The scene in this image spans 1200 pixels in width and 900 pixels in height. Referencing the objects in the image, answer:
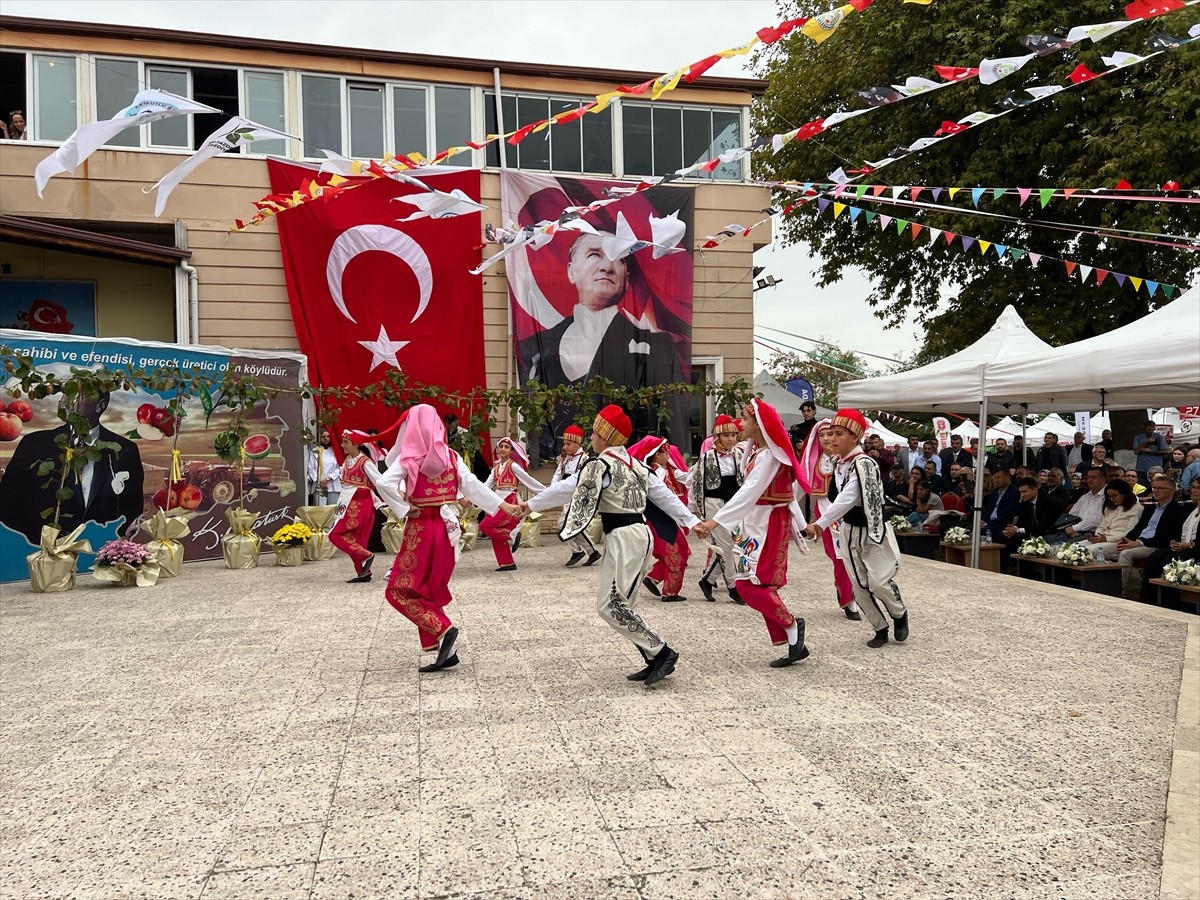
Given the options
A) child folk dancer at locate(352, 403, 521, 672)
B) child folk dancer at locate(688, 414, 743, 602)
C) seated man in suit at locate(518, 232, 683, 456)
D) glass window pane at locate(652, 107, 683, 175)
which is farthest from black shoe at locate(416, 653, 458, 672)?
glass window pane at locate(652, 107, 683, 175)

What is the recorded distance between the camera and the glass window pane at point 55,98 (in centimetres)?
1430

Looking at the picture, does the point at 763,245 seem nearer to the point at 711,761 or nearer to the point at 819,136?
the point at 819,136

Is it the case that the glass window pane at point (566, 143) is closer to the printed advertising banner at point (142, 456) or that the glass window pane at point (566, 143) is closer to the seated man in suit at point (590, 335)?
the seated man in suit at point (590, 335)

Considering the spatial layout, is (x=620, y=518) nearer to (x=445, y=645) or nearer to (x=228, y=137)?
(x=445, y=645)

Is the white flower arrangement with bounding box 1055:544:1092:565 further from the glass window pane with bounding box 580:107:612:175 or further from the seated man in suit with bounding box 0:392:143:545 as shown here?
the glass window pane with bounding box 580:107:612:175

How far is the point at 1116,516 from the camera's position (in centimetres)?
941

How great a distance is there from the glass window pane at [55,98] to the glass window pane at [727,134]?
10.5m

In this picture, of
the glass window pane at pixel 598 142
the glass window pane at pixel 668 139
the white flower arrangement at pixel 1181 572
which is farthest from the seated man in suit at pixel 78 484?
the white flower arrangement at pixel 1181 572

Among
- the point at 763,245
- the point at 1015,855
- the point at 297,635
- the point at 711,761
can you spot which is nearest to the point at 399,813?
the point at 711,761

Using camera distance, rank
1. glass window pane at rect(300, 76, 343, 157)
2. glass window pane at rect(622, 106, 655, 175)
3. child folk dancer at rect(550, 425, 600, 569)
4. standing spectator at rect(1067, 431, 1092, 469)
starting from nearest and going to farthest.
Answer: child folk dancer at rect(550, 425, 600, 569), glass window pane at rect(300, 76, 343, 157), standing spectator at rect(1067, 431, 1092, 469), glass window pane at rect(622, 106, 655, 175)

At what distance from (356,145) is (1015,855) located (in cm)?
1501

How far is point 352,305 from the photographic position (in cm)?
1481

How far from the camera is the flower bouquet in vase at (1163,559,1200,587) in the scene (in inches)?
294

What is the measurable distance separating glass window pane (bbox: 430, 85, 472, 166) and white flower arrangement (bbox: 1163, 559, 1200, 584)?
40.1 feet
